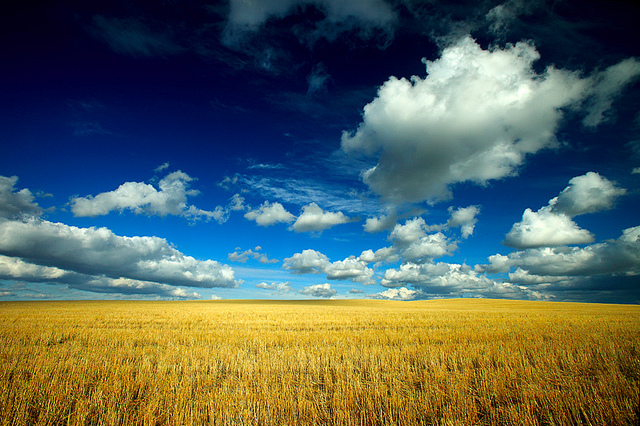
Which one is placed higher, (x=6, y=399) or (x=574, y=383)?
(x=574, y=383)

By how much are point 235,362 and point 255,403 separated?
12.8 ft

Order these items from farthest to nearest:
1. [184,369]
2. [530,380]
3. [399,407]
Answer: [184,369] → [530,380] → [399,407]

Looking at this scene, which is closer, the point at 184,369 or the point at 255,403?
the point at 255,403

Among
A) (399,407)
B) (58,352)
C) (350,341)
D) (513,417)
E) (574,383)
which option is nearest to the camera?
(513,417)

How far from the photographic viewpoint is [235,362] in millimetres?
9156

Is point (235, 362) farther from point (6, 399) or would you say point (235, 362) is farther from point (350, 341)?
point (350, 341)

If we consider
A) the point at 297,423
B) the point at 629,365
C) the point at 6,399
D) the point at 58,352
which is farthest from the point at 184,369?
the point at 629,365

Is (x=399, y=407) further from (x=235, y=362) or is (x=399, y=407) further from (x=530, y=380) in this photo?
(x=235, y=362)

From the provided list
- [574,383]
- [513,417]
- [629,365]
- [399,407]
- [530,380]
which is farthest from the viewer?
[629,365]

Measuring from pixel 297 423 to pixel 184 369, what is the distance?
4734 millimetres

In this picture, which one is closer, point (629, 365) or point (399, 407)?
point (399, 407)

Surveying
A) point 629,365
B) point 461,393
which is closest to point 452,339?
point 629,365

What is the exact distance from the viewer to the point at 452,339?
14.1 m

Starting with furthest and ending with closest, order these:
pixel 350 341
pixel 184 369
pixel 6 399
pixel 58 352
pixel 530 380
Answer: pixel 350 341 < pixel 58 352 < pixel 184 369 < pixel 530 380 < pixel 6 399
